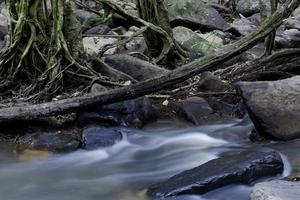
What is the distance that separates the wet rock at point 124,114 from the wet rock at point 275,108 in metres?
1.31

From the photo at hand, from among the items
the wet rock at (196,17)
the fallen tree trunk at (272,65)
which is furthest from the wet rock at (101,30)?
the fallen tree trunk at (272,65)

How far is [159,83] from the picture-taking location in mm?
6012

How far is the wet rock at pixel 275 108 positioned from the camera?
219 inches

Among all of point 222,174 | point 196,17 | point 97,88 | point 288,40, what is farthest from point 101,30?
point 222,174

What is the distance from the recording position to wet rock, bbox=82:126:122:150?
228 inches

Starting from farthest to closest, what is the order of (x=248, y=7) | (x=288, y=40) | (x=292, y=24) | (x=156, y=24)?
(x=248, y=7) < (x=292, y=24) < (x=288, y=40) < (x=156, y=24)

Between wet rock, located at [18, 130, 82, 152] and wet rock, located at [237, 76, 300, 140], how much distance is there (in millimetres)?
1998

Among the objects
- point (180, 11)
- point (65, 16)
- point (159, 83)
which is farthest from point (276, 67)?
point (180, 11)

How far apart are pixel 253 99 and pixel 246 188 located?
4.91 ft

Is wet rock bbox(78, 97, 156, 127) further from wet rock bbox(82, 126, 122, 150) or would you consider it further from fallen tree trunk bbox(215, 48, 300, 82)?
fallen tree trunk bbox(215, 48, 300, 82)

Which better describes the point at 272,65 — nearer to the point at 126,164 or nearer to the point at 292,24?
the point at 126,164

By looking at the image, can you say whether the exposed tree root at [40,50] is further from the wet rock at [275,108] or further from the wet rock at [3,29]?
the wet rock at [3,29]

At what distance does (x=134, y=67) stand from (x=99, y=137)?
87.5 inches

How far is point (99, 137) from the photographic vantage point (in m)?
5.88
